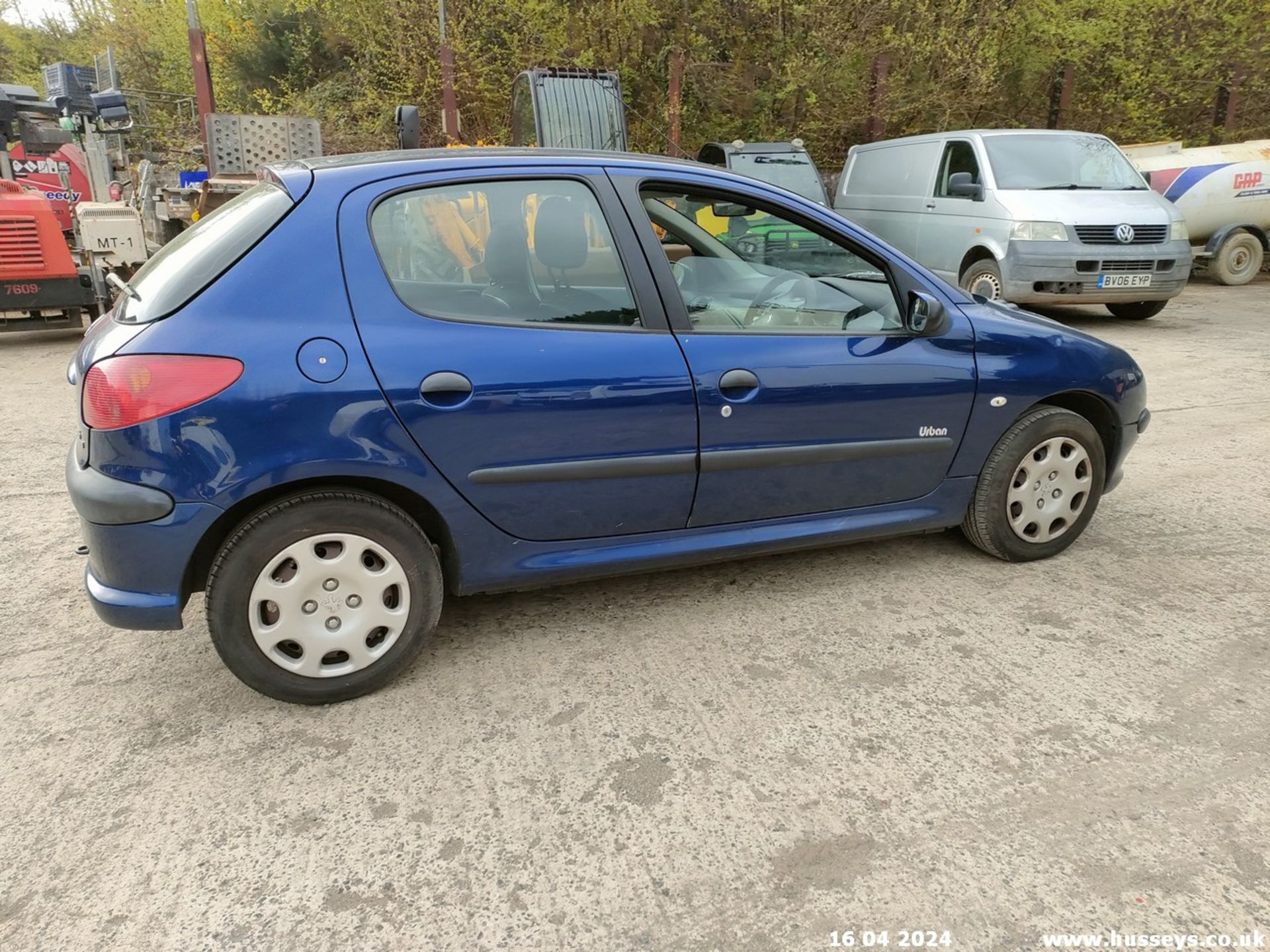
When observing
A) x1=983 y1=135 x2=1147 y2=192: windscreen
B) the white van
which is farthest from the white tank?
x1=983 y1=135 x2=1147 y2=192: windscreen

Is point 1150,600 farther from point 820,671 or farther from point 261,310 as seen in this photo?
point 261,310

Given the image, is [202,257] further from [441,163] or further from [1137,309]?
[1137,309]

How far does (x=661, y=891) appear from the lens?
203cm

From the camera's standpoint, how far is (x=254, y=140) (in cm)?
1281

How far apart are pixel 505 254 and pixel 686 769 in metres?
1.65

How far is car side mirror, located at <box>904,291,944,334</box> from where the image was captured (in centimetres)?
320

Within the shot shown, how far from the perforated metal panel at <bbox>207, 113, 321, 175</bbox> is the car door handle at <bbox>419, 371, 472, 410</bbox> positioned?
37.7 feet

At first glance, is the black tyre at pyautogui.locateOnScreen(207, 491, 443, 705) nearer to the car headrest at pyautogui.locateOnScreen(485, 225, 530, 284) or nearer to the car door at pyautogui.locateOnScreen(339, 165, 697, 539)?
the car door at pyautogui.locateOnScreen(339, 165, 697, 539)

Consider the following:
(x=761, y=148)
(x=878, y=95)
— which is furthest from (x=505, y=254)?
(x=878, y=95)

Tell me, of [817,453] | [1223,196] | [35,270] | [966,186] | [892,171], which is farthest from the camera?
[1223,196]

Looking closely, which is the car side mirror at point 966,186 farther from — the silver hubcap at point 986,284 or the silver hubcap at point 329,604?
the silver hubcap at point 329,604

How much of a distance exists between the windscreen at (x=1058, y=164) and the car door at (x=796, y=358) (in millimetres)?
6524

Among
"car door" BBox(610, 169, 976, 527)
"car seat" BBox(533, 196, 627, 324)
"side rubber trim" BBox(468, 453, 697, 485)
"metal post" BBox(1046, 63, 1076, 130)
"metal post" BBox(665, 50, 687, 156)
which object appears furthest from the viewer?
"metal post" BBox(1046, 63, 1076, 130)

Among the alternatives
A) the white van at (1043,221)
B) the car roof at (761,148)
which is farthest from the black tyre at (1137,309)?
the car roof at (761,148)
